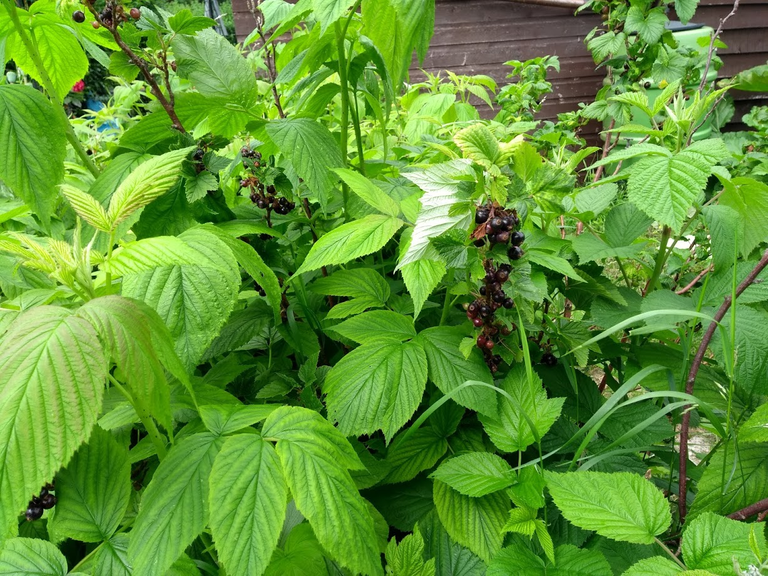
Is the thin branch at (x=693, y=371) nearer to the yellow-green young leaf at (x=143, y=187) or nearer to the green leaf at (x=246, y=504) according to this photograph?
the green leaf at (x=246, y=504)

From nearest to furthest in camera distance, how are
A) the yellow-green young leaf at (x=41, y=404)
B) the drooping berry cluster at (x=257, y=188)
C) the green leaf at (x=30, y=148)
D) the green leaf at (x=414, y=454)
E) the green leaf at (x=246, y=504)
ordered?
the yellow-green young leaf at (x=41, y=404) → the green leaf at (x=246, y=504) → the green leaf at (x=30, y=148) → the green leaf at (x=414, y=454) → the drooping berry cluster at (x=257, y=188)

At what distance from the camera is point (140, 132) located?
1079 millimetres

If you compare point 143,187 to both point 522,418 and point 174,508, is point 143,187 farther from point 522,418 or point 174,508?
point 522,418

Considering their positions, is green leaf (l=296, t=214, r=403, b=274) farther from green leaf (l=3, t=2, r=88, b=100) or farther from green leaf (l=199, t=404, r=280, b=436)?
green leaf (l=3, t=2, r=88, b=100)

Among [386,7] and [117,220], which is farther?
[386,7]

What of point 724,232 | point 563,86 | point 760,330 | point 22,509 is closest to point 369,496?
point 22,509

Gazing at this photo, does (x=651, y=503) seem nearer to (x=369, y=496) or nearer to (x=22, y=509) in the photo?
(x=369, y=496)

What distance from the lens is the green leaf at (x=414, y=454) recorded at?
97 cm

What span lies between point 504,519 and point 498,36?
607 cm

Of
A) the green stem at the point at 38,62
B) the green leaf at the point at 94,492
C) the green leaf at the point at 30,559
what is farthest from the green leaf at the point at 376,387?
the green stem at the point at 38,62

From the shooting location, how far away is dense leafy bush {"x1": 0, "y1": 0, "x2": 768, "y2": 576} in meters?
0.64

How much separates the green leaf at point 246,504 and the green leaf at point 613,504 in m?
0.44

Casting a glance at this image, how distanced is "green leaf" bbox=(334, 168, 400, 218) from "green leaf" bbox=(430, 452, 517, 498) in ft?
1.64

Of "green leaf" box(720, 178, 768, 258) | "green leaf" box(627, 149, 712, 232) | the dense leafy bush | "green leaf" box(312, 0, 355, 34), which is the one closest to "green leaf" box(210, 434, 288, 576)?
the dense leafy bush
